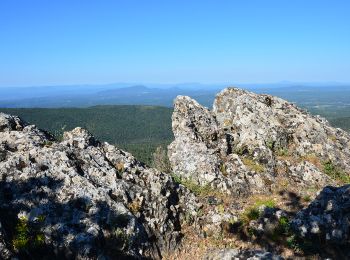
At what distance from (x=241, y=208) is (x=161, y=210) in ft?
15.3

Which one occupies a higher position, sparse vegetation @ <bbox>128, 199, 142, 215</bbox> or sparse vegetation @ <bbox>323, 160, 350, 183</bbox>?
sparse vegetation @ <bbox>128, 199, 142, 215</bbox>

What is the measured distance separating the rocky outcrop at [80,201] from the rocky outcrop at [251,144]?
15.9ft

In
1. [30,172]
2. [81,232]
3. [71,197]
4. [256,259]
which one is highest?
[30,172]

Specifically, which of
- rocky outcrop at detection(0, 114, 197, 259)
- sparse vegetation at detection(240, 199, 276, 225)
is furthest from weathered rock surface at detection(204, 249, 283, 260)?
sparse vegetation at detection(240, 199, 276, 225)

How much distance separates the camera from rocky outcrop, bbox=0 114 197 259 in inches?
527

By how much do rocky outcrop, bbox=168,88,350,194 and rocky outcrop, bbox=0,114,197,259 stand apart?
4843 mm

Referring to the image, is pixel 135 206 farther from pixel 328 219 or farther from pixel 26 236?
pixel 328 219

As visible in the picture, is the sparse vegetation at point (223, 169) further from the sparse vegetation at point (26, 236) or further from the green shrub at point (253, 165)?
the sparse vegetation at point (26, 236)

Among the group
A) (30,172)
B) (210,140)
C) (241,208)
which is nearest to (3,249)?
(30,172)

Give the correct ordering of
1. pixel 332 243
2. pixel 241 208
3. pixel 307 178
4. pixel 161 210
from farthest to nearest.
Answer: pixel 307 178
pixel 241 208
pixel 161 210
pixel 332 243

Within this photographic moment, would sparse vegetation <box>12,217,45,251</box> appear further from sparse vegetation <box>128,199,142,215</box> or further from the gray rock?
the gray rock

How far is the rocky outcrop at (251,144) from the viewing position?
22.5 meters

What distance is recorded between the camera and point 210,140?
26.6 metres

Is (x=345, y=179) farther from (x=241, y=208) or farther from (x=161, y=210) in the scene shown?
(x=161, y=210)
